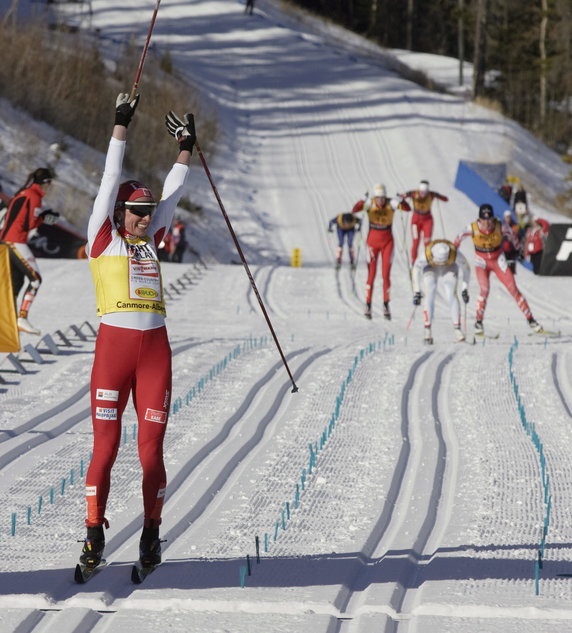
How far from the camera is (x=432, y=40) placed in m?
67.0

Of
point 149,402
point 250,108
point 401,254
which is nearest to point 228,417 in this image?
point 149,402

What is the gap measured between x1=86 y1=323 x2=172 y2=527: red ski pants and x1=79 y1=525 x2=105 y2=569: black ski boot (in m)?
0.04

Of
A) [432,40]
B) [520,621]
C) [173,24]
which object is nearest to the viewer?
[520,621]

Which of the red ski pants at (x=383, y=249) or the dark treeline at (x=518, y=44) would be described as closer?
the red ski pants at (x=383, y=249)

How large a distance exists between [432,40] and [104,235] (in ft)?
213

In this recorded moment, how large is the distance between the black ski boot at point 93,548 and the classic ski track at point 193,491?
86 mm

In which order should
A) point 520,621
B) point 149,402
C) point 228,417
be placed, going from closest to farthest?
point 520,621
point 149,402
point 228,417

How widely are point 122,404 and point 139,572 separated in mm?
740

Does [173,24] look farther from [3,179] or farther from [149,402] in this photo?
[149,402]

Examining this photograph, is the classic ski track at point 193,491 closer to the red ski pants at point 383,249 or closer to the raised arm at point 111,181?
the raised arm at point 111,181

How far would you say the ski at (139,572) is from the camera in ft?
15.9

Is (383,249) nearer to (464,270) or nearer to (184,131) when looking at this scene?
(464,270)

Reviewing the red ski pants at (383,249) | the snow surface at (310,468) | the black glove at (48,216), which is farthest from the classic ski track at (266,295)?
the black glove at (48,216)

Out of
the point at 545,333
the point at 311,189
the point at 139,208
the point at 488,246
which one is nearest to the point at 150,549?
the point at 139,208
